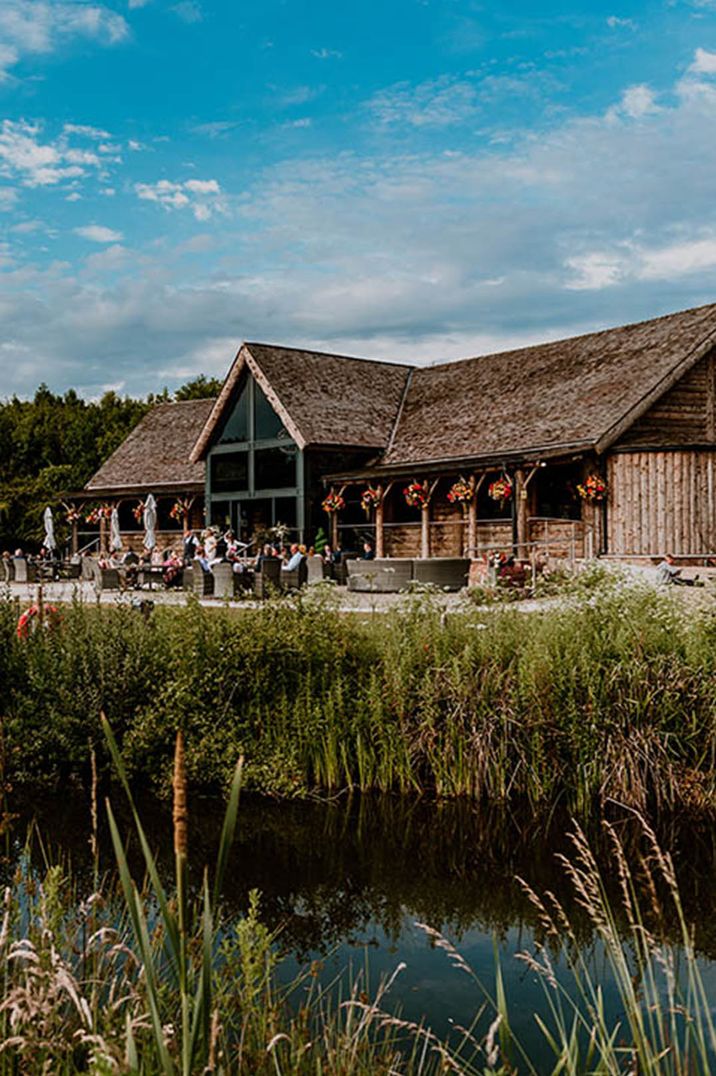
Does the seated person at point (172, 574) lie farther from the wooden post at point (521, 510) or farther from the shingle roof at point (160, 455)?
the wooden post at point (521, 510)

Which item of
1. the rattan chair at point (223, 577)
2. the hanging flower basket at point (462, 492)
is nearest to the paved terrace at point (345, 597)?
the rattan chair at point (223, 577)

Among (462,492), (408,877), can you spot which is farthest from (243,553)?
(408,877)

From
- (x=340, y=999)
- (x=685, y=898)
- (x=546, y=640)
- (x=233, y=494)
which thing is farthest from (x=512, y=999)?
(x=233, y=494)

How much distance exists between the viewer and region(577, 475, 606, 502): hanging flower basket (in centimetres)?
2069

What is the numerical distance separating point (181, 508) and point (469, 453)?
36.3ft

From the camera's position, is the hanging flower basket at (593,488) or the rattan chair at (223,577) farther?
the hanging flower basket at (593,488)

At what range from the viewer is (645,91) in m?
A: 9.90

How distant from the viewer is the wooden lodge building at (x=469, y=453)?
20.6 m

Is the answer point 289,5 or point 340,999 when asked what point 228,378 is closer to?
point 289,5

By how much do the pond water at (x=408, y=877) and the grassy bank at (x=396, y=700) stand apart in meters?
0.32

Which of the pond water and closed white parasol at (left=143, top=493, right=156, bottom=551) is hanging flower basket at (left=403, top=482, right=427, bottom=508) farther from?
the pond water

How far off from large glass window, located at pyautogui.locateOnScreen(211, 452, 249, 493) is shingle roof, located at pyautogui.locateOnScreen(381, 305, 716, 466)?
169 inches

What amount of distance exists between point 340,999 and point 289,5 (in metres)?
8.99

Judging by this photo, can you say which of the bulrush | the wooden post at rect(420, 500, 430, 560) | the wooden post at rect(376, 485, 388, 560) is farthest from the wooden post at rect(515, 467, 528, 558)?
the bulrush
